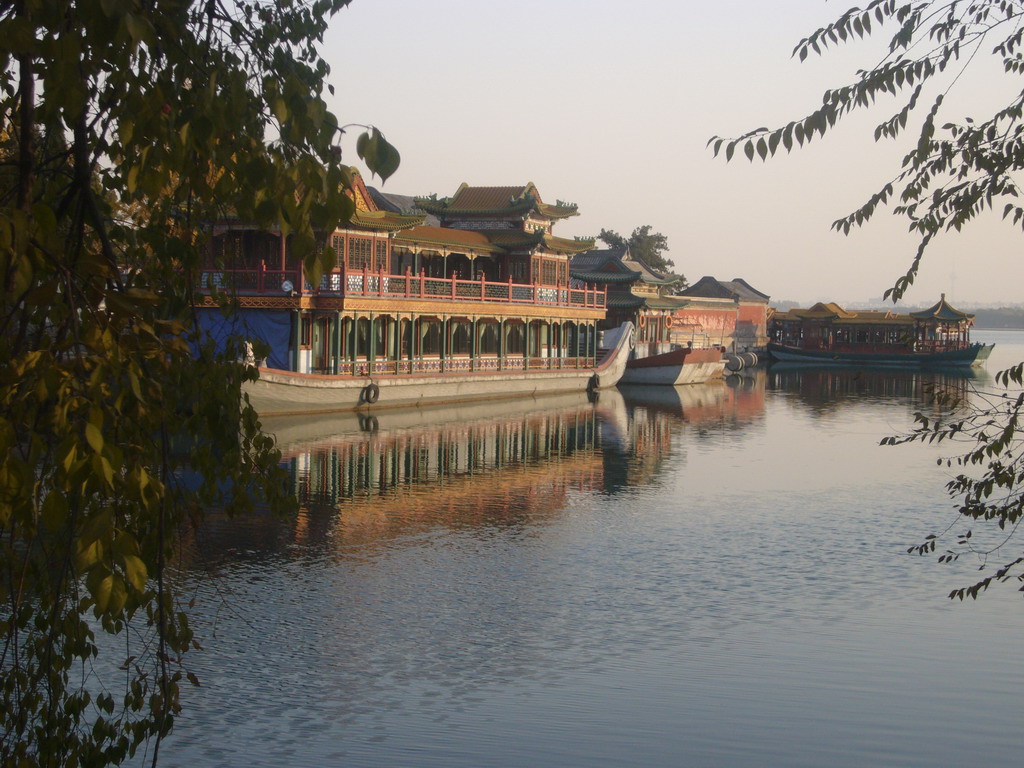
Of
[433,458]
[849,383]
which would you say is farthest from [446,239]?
[849,383]

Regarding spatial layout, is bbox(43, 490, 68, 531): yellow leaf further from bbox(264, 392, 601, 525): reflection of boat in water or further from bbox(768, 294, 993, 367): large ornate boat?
bbox(768, 294, 993, 367): large ornate boat

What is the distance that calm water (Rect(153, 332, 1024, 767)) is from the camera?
905 cm

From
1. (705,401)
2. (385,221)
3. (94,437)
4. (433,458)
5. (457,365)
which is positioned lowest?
(433,458)

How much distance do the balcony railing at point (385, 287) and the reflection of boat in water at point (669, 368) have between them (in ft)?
27.4

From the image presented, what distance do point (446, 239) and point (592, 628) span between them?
32.1 m

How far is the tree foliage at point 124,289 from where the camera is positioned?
3.07 metres

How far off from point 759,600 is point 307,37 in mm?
9790

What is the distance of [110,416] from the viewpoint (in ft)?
11.2

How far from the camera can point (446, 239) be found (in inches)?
1686

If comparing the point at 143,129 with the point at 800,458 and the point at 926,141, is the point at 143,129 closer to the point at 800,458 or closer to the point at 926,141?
the point at 926,141

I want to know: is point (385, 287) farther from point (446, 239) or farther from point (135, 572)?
point (135, 572)

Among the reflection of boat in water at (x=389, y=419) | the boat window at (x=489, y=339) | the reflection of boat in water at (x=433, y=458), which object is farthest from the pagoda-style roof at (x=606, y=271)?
the reflection of boat in water at (x=433, y=458)

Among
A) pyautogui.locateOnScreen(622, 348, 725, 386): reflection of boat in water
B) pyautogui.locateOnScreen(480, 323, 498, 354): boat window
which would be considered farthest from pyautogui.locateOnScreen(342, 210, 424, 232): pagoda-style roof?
pyautogui.locateOnScreen(622, 348, 725, 386): reflection of boat in water

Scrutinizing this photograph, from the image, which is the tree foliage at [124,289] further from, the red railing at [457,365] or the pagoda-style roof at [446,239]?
the pagoda-style roof at [446,239]
